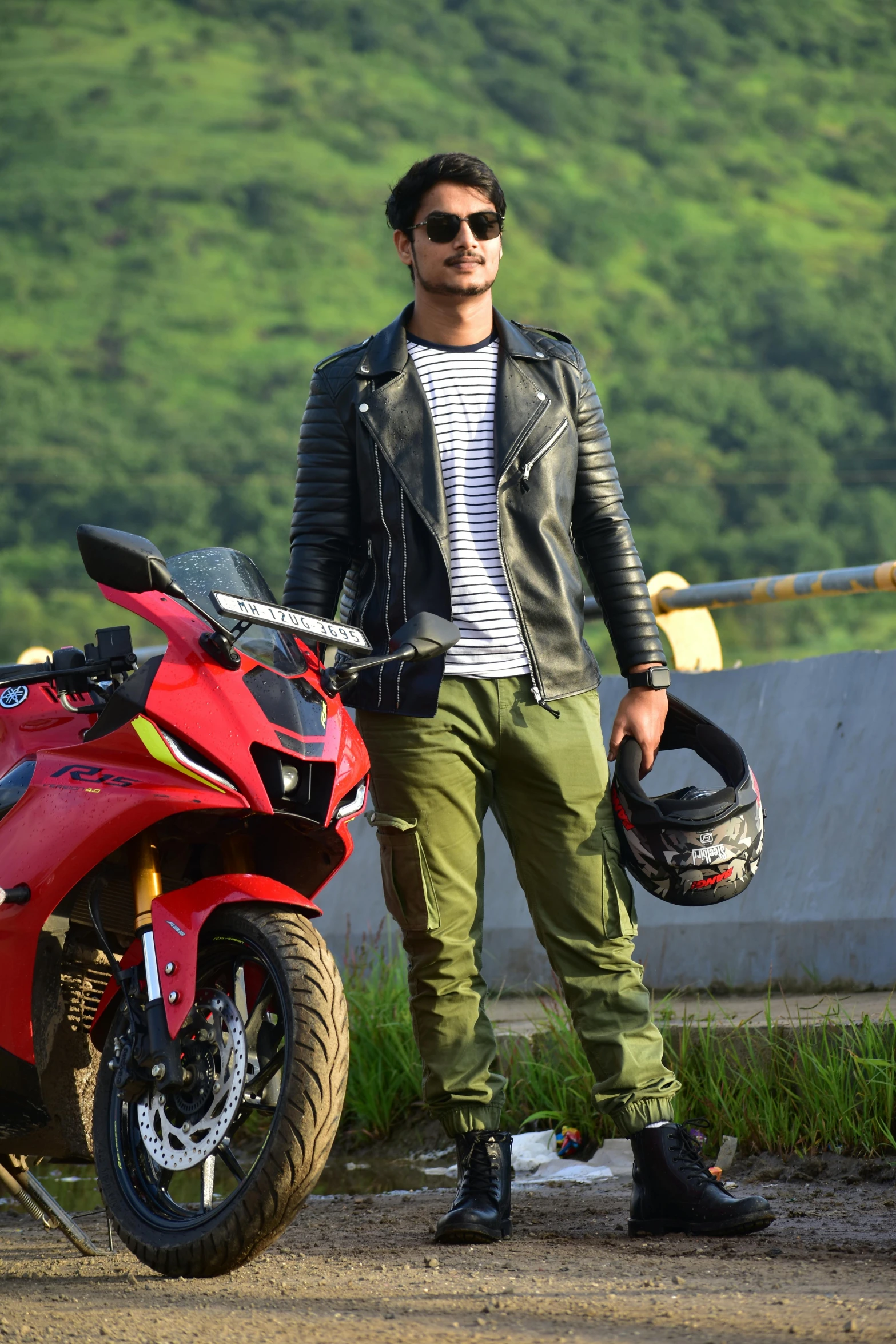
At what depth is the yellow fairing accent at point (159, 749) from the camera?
9.83 ft

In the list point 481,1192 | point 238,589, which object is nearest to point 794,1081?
point 481,1192

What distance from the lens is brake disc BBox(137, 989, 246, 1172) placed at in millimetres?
3018

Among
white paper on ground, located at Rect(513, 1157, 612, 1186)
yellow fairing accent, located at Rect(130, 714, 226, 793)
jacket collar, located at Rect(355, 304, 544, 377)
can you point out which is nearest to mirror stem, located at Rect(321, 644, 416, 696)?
yellow fairing accent, located at Rect(130, 714, 226, 793)

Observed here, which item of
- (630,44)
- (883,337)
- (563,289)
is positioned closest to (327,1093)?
(883,337)

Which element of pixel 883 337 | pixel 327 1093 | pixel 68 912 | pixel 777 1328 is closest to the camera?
pixel 777 1328

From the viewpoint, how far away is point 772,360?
85500 millimetres

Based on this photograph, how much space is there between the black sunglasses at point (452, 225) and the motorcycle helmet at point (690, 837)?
1.19m

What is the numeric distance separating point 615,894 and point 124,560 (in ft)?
4.56

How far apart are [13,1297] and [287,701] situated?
1.18 m

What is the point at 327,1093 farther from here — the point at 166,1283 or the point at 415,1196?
the point at 415,1196

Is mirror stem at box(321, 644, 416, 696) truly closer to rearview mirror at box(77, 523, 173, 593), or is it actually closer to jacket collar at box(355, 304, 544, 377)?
rearview mirror at box(77, 523, 173, 593)

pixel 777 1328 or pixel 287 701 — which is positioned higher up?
pixel 287 701

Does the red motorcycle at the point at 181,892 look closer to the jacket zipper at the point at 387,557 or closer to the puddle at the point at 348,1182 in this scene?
the jacket zipper at the point at 387,557

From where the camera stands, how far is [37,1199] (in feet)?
11.9
